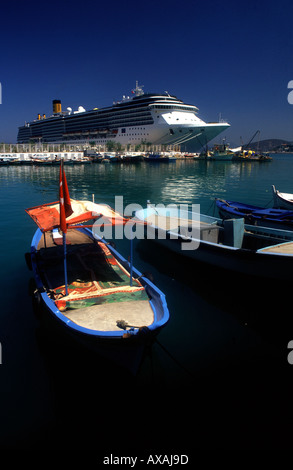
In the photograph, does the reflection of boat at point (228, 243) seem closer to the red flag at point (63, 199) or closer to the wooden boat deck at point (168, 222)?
the wooden boat deck at point (168, 222)

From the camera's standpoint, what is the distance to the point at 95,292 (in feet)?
23.8

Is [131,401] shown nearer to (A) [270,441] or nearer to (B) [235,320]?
(A) [270,441]

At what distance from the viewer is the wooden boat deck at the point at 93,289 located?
617 centimetres

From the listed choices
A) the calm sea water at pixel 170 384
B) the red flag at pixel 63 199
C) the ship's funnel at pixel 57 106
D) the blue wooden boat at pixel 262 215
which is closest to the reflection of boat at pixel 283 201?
the blue wooden boat at pixel 262 215

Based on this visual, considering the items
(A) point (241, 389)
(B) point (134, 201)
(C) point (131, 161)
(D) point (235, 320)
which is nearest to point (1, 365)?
(A) point (241, 389)

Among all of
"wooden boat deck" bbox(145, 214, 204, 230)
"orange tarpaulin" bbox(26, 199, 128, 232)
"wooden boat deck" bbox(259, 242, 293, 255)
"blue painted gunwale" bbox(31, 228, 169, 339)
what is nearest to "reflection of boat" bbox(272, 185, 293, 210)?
"wooden boat deck" bbox(145, 214, 204, 230)

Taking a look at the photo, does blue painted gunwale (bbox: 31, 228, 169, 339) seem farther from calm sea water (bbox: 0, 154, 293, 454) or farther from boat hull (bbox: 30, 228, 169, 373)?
calm sea water (bbox: 0, 154, 293, 454)

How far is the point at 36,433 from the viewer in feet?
16.3

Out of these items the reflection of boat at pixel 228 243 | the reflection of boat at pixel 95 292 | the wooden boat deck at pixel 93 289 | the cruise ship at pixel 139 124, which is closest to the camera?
the reflection of boat at pixel 95 292

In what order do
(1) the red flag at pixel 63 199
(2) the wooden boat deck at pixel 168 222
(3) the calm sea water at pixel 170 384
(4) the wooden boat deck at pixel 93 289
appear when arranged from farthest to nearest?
(2) the wooden boat deck at pixel 168 222 → (1) the red flag at pixel 63 199 → (4) the wooden boat deck at pixel 93 289 → (3) the calm sea water at pixel 170 384

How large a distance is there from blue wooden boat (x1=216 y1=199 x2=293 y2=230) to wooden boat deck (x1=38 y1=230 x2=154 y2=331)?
7.94 meters

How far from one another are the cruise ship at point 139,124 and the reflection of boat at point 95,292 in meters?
92.5

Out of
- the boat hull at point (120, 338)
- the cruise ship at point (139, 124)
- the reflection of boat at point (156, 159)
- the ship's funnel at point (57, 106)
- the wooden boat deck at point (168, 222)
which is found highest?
the ship's funnel at point (57, 106)

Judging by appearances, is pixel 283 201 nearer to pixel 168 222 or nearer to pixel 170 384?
pixel 168 222
